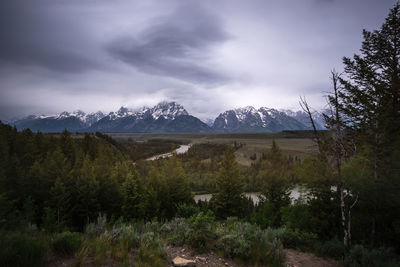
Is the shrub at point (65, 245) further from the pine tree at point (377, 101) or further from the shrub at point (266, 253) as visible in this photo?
the pine tree at point (377, 101)

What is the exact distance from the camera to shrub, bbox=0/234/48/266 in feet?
12.7

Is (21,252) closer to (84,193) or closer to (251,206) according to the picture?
(84,193)

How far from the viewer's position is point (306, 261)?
729 centimetres

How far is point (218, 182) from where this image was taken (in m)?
27.6

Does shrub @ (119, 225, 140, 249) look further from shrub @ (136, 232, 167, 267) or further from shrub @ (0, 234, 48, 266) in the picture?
shrub @ (0, 234, 48, 266)

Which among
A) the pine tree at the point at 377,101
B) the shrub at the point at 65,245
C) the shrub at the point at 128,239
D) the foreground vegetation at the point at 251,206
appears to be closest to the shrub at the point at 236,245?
the foreground vegetation at the point at 251,206

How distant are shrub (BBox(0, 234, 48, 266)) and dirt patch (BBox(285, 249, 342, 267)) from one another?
7157 mm

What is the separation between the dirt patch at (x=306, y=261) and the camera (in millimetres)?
6816

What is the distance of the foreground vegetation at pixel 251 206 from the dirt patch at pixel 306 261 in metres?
0.55

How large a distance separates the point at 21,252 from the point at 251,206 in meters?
31.7

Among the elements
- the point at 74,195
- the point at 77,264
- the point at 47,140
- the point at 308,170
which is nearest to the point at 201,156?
the point at 47,140

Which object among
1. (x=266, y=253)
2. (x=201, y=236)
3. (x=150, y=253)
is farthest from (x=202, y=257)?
(x=266, y=253)

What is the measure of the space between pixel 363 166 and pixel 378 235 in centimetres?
411

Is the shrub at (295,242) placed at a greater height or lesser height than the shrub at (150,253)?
lesser
